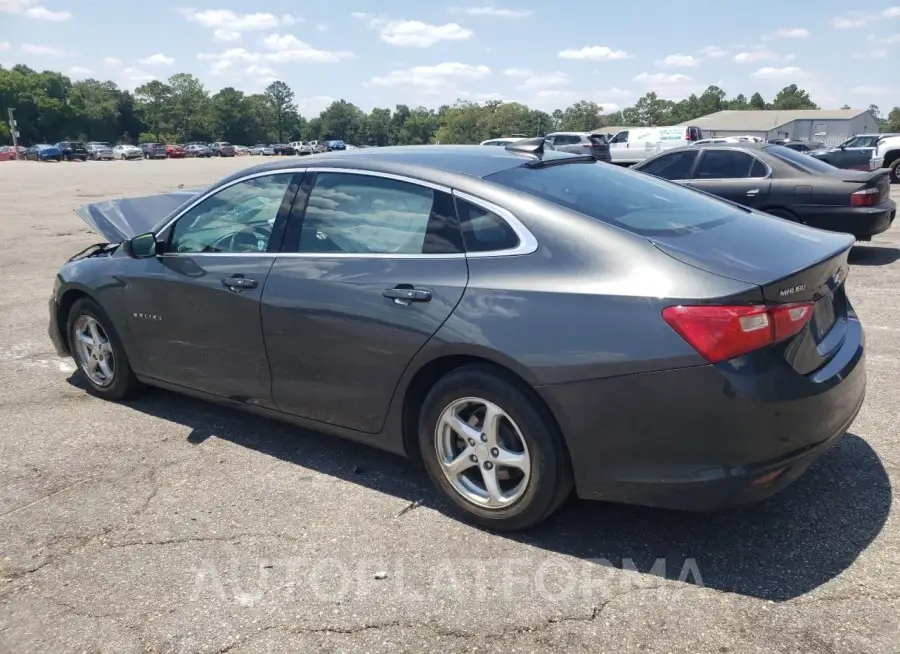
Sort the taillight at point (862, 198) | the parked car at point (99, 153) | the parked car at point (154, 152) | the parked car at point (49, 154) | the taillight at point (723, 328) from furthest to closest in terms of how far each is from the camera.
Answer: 1. the parked car at point (154, 152)
2. the parked car at point (99, 153)
3. the parked car at point (49, 154)
4. the taillight at point (862, 198)
5. the taillight at point (723, 328)

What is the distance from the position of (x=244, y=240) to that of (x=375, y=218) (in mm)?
894

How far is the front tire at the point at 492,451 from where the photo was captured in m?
2.99

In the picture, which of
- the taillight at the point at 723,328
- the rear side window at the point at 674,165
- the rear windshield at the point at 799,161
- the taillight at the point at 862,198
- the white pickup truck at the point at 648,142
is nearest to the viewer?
the taillight at the point at 723,328

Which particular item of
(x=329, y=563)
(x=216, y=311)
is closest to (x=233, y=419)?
(x=216, y=311)

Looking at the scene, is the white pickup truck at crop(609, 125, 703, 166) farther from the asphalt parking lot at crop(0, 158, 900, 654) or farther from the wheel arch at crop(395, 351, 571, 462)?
the wheel arch at crop(395, 351, 571, 462)

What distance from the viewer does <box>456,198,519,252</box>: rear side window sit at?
317 centimetres

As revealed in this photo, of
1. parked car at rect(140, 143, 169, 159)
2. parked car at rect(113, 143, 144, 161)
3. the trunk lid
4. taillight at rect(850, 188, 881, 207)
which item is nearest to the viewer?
the trunk lid

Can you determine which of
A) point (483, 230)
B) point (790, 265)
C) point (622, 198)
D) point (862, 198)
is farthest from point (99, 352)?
point (862, 198)

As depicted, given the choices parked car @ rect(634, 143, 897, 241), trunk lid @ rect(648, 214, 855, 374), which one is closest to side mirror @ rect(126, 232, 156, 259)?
trunk lid @ rect(648, 214, 855, 374)

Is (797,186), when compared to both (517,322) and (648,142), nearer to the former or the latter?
(517,322)

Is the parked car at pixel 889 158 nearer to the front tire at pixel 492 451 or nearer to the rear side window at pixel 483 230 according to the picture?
the rear side window at pixel 483 230

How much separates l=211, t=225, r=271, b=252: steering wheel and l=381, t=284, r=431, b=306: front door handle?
0.98m

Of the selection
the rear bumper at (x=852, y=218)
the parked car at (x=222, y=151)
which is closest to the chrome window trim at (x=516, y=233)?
the rear bumper at (x=852, y=218)

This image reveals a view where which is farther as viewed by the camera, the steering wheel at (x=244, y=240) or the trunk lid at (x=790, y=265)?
the steering wheel at (x=244, y=240)
